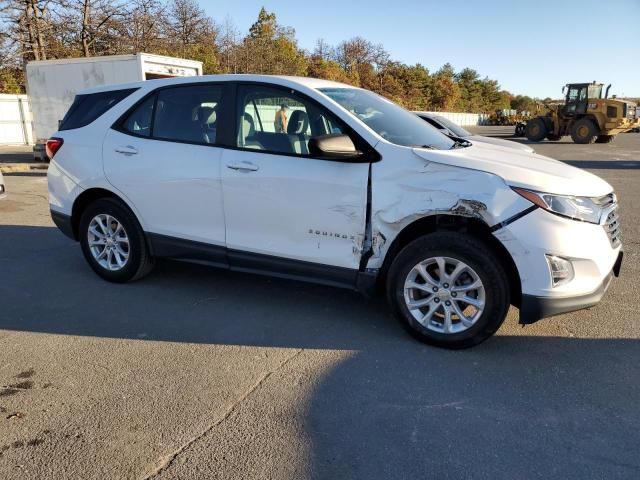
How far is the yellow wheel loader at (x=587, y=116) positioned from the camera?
26.0 metres

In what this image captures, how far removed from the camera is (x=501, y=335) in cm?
391

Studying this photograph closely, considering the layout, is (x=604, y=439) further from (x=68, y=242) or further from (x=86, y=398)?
(x=68, y=242)

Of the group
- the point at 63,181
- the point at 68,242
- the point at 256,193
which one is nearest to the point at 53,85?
the point at 68,242

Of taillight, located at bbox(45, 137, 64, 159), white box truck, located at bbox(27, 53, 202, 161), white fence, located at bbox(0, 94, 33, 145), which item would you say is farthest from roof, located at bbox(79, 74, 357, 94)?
white fence, located at bbox(0, 94, 33, 145)

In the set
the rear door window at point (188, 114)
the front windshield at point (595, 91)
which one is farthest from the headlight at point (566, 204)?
the front windshield at point (595, 91)

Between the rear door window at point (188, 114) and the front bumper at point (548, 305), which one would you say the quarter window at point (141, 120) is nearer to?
the rear door window at point (188, 114)

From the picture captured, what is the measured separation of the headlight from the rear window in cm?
369

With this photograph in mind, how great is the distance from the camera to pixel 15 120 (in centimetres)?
2178

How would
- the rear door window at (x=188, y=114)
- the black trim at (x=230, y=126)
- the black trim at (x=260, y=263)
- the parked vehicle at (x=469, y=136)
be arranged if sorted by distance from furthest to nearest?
the parked vehicle at (x=469, y=136), the rear door window at (x=188, y=114), the black trim at (x=260, y=263), the black trim at (x=230, y=126)

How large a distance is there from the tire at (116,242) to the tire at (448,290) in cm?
245

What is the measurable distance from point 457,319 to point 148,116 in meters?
3.23

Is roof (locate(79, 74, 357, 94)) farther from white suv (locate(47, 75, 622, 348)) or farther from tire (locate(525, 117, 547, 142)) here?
tire (locate(525, 117, 547, 142))

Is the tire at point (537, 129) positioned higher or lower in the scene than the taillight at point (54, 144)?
lower

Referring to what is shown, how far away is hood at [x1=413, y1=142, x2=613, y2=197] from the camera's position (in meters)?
3.37
